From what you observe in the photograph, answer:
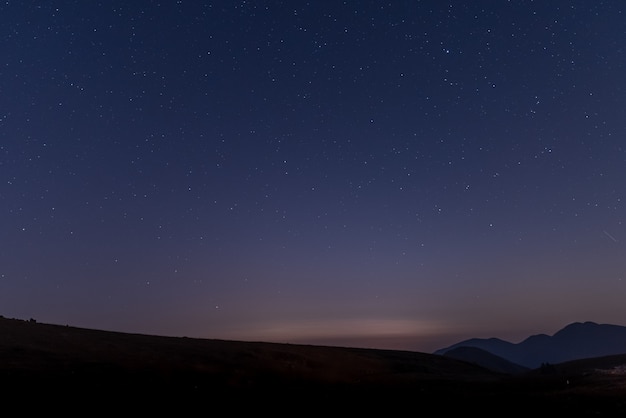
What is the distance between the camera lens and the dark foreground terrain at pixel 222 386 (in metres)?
18.6

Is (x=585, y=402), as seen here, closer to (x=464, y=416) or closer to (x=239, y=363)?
(x=464, y=416)

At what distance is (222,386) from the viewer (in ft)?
77.6

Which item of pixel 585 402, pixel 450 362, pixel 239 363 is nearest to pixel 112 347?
pixel 239 363

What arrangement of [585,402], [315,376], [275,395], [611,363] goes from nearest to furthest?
[585,402] < [275,395] < [315,376] < [611,363]

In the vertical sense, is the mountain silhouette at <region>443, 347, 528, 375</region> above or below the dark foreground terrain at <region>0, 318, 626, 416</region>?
below

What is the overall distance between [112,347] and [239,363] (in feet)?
25.7

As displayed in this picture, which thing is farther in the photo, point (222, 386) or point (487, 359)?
point (487, 359)

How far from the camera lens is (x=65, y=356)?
85.9 feet

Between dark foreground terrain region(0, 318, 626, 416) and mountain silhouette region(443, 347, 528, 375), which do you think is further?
mountain silhouette region(443, 347, 528, 375)

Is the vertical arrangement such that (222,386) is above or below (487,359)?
above

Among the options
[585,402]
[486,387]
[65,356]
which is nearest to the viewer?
[585,402]

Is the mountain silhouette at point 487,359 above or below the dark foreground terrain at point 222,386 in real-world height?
below

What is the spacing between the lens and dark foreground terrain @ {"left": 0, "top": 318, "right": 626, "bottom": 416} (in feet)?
60.9

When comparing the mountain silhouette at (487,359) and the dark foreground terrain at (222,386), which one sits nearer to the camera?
the dark foreground terrain at (222,386)
